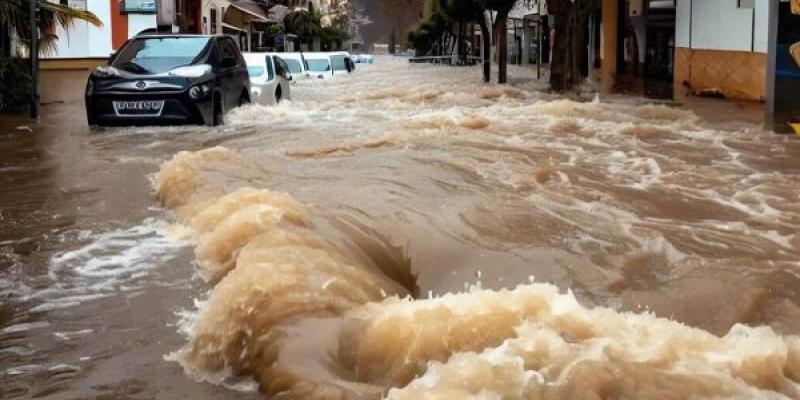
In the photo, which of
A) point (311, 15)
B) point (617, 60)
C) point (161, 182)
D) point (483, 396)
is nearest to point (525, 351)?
point (483, 396)

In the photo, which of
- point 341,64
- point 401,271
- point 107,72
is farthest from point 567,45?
point 401,271

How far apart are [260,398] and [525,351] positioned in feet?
3.39

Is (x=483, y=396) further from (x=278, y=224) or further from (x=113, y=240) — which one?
(x=113, y=240)

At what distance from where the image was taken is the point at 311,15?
7762 cm

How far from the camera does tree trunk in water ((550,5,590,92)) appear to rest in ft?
78.6

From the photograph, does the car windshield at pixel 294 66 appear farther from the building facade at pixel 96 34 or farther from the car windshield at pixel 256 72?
the car windshield at pixel 256 72

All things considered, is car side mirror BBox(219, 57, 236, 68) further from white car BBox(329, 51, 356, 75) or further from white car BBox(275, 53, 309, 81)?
white car BBox(329, 51, 356, 75)

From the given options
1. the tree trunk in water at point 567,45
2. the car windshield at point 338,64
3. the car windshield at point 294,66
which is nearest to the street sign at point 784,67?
the tree trunk in water at point 567,45

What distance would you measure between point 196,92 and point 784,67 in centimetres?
802

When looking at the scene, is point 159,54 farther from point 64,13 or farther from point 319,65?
point 319,65

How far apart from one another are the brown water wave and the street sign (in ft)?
28.3

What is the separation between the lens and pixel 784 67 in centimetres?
1352

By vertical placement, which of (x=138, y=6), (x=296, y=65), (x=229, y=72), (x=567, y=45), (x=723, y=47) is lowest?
(x=229, y=72)

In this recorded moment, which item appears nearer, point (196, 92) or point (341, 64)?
point (196, 92)
